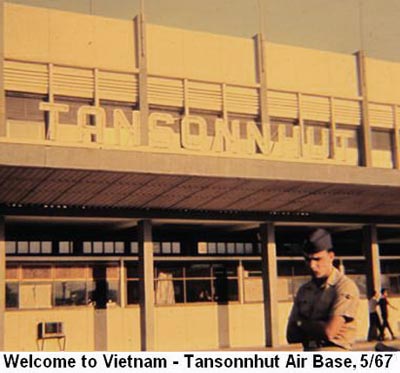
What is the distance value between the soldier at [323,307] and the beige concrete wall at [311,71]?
858 inches

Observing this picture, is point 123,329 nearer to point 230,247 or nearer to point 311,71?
point 230,247

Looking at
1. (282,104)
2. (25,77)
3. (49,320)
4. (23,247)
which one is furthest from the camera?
(282,104)

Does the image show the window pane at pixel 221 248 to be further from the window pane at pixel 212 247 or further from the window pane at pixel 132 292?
the window pane at pixel 132 292

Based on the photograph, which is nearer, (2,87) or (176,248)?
(2,87)

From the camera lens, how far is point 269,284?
24.9 metres

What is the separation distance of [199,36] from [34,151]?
11.0 metres

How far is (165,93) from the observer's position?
84.3 ft

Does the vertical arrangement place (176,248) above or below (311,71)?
below

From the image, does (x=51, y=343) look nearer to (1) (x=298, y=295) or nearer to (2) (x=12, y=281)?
(2) (x=12, y=281)

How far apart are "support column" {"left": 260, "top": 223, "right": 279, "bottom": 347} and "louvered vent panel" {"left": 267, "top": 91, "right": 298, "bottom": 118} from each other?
4.62 meters

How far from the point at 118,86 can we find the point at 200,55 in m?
3.32

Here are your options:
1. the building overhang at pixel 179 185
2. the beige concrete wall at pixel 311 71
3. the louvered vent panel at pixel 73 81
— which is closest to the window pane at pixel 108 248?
the building overhang at pixel 179 185

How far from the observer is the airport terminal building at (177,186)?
20.3m

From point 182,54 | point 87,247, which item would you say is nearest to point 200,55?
point 182,54
